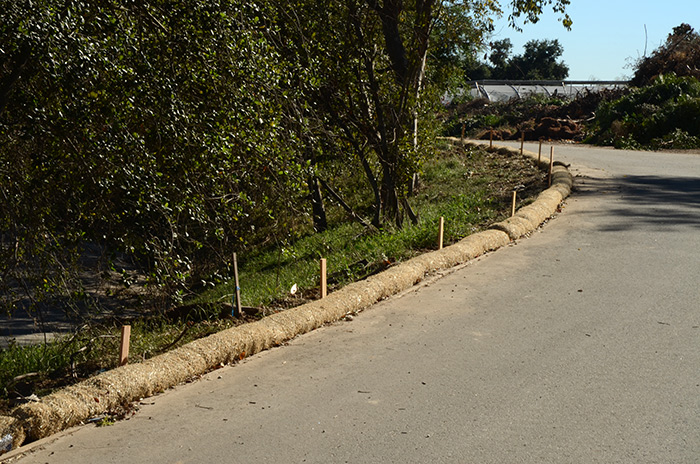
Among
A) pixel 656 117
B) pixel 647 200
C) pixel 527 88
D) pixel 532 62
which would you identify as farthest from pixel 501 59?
pixel 647 200

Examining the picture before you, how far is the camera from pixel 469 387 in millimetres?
5414

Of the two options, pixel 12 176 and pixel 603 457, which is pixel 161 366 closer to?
pixel 12 176

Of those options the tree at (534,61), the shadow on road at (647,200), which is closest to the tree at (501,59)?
the tree at (534,61)

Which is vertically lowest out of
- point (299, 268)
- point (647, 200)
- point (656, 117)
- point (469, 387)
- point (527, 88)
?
point (299, 268)

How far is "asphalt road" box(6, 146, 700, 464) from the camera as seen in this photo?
4430 millimetres

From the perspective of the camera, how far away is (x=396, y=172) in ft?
40.9

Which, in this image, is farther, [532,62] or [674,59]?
[532,62]

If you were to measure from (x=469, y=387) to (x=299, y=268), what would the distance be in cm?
715

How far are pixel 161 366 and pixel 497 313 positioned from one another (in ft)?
11.5

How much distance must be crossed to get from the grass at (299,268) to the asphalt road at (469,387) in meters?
1.22

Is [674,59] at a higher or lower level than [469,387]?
higher

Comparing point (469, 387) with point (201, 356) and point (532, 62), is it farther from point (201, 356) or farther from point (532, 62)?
point (532, 62)

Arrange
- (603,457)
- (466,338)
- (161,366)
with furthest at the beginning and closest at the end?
(466,338) → (161,366) → (603,457)

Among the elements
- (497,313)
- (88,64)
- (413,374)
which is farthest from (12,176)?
(497,313)
